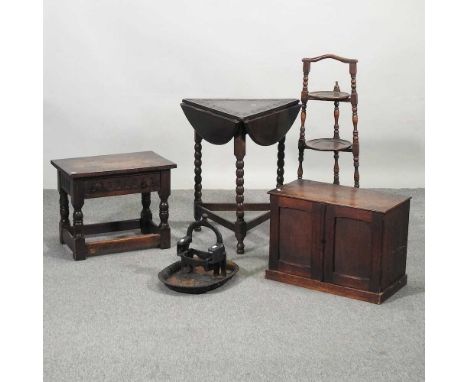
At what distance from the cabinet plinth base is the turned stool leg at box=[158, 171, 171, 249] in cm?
74

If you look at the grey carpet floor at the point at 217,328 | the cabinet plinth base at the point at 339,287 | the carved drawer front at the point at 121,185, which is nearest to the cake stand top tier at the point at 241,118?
the carved drawer front at the point at 121,185

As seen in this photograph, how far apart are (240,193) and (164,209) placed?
1.47ft

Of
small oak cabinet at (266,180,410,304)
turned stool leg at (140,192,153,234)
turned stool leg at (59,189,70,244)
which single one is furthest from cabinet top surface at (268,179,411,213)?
turned stool leg at (59,189,70,244)

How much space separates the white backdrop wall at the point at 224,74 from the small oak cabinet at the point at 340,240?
2004 mm

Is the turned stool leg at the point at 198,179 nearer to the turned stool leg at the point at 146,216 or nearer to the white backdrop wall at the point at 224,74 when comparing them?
the turned stool leg at the point at 146,216

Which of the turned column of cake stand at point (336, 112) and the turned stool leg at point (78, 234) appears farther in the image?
the turned column of cake stand at point (336, 112)

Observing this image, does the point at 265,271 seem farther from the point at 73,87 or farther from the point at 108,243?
the point at 73,87

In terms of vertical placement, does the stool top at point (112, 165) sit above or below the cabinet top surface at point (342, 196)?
A: above

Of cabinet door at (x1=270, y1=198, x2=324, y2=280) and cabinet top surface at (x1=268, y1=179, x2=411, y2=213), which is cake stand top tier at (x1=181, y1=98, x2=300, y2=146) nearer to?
cabinet top surface at (x1=268, y1=179, x2=411, y2=213)

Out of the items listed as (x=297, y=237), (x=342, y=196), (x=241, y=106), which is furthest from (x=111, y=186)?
(x=342, y=196)

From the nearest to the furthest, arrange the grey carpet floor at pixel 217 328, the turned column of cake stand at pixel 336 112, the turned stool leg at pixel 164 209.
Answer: the grey carpet floor at pixel 217 328 < the turned stool leg at pixel 164 209 < the turned column of cake stand at pixel 336 112

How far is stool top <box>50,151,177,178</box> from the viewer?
15.1ft

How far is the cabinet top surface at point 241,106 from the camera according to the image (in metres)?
4.72

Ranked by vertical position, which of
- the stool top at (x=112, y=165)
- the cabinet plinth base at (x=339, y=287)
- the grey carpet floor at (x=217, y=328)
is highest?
the stool top at (x=112, y=165)
